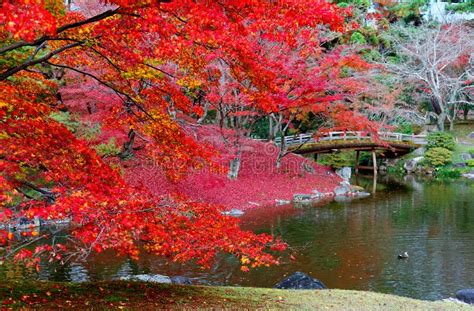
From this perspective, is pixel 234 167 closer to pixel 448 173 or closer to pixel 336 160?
pixel 336 160

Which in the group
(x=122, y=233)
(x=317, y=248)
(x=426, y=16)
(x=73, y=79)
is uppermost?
(x=426, y=16)

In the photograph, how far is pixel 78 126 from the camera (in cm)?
1706

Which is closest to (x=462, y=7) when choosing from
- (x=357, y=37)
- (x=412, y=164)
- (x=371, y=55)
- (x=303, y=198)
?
(x=371, y=55)

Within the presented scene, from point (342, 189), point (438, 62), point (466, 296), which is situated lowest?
point (466, 296)

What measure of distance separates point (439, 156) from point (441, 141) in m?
1.14

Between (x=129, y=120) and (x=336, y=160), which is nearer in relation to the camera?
(x=129, y=120)

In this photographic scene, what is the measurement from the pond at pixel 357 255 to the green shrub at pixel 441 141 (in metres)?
12.1

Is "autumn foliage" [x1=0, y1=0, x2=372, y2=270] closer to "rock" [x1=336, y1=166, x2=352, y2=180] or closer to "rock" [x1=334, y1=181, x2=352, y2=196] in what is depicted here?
"rock" [x1=334, y1=181, x2=352, y2=196]

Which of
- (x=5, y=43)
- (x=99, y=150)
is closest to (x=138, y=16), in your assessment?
(x=5, y=43)

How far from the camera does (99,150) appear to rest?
1598 cm

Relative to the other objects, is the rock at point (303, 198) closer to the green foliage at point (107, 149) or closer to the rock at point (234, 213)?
the rock at point (234, 213)

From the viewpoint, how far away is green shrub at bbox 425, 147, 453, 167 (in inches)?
1218

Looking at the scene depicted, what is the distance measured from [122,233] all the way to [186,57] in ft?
9.81

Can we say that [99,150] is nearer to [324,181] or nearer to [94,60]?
[94,60]
